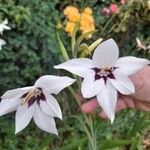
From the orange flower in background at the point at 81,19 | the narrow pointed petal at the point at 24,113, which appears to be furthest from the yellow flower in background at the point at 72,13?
the narrow pointed petal at the point at 24,113

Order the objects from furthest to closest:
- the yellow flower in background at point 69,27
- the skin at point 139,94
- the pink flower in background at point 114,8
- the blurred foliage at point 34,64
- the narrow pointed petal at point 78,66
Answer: the pink flower in background at point 114,8
the yellow flower in background at point 69,27
the blurred foliage at point 34,64
the skin at point 139,94
the narrow pointed petal at point 78,66

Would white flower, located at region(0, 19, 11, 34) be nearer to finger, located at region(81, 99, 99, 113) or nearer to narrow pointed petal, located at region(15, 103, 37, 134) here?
finger, located at region(81, 99, 99, 113)

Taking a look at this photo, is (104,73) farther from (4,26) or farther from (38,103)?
(4,26)

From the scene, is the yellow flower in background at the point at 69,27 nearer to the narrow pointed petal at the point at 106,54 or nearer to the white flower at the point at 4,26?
the white flower at the point at 4,26

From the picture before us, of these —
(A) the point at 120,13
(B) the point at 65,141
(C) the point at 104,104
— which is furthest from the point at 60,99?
(C) the point at 104,104

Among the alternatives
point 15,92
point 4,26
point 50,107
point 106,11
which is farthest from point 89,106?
point 106,11

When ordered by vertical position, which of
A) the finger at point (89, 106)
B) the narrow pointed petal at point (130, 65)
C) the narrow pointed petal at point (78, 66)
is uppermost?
the narrow pointed petal at point (78, 66)

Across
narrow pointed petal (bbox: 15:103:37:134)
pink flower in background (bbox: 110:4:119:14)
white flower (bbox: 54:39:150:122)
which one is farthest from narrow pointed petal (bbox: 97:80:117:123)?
pink flower in background (bbox: 110:4:119:14)
